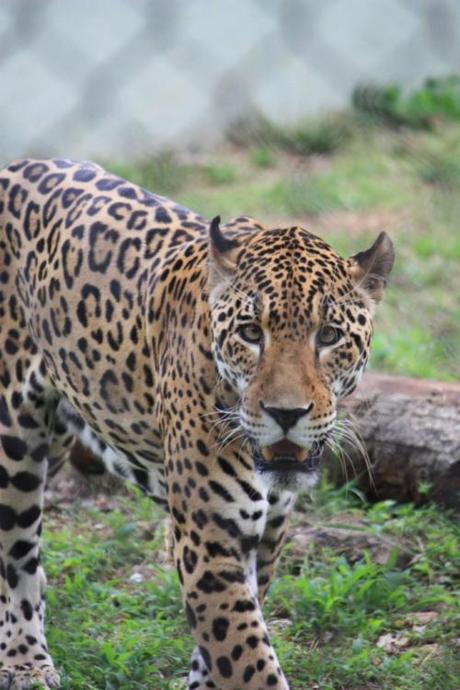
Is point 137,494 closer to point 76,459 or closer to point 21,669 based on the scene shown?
point 76,459

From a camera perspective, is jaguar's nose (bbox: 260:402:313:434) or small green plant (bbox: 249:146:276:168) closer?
jaguar's nose (bbox: 260:402:313:434)

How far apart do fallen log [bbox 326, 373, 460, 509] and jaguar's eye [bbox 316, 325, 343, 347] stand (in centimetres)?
206

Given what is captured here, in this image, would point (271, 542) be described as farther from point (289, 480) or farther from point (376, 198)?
point (376, 198)

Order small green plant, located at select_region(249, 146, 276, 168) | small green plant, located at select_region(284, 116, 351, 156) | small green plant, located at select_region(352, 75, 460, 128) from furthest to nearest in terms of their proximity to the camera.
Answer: small green plant, located at select_region(352, 75, 460, 128) < small green plant, located at select_region(249, 146, 276, 168) < small green plant, located at select_region(284, 116, 351, 156)

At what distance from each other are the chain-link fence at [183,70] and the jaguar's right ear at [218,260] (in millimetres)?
5281

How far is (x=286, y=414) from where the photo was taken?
12.6 ft

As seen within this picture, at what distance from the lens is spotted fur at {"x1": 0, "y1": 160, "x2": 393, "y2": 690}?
13.1 ft

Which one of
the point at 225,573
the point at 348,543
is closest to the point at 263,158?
the point at 348,543

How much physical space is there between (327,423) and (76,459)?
300cm

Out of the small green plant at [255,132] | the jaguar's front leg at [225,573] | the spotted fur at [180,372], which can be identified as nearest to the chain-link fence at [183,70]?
the small green plant at [255,132]

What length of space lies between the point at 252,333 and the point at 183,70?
24.1 ft

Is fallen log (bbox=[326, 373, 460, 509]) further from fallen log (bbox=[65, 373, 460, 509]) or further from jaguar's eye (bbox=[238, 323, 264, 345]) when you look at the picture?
jaguar's eye (bbox=[238, 323, 264, 345])

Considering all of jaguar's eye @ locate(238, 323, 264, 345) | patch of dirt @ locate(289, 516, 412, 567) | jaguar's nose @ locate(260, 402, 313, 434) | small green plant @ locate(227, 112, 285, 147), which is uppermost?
small green plant @ locate(227, 112, 285, 147)

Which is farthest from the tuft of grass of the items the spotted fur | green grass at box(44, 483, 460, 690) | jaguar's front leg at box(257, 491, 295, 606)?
jaguar's front leg at box(257, 491, 295, 606)
